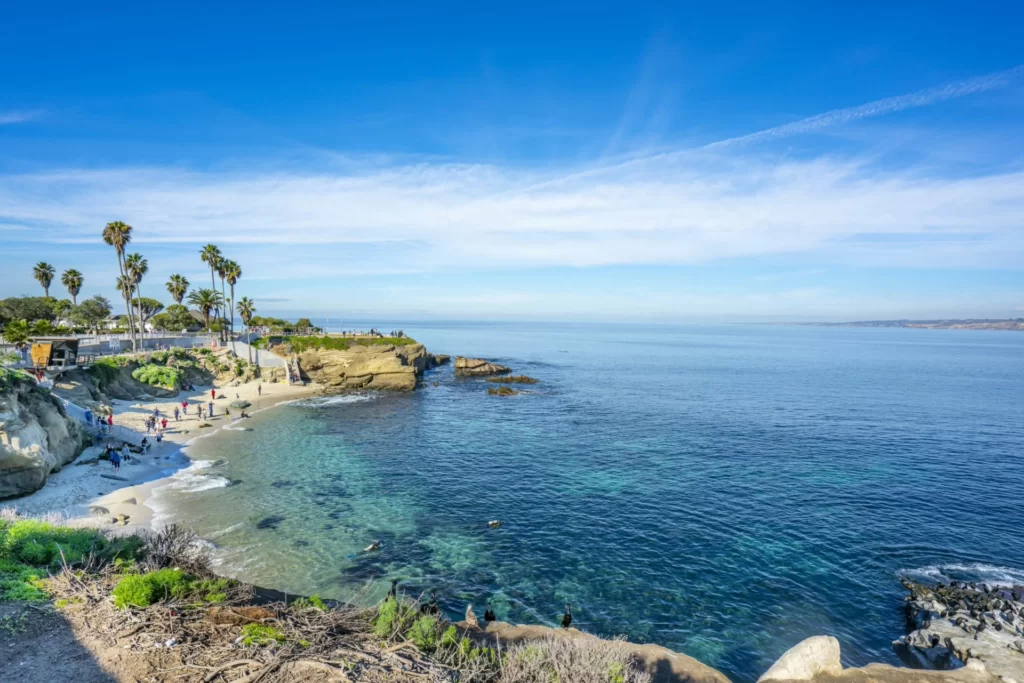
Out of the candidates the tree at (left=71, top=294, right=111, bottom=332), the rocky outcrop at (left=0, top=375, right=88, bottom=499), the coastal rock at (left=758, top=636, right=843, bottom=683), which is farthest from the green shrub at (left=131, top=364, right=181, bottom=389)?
the coastal rock at (left=758, top=636, right=843, bottom=683)

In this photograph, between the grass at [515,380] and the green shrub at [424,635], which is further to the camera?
the grass at [515,380]

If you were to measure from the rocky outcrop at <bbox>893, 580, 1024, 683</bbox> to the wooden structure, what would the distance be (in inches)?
2285

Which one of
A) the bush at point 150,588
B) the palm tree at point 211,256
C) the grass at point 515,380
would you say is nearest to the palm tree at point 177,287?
the palm tree at point 211,256

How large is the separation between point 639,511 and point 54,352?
161ft

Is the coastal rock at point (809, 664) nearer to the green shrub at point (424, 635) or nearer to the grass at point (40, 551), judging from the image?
the green shrub at point (424, 635)

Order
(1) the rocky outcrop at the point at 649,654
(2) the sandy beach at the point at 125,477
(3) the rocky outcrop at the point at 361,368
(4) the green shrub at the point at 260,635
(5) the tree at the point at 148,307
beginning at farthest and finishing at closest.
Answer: (5) the tree at the point at 148,307, (3) the rocky outcrop at the point at 361,368, (2) the sandy beach at the point at 125,477, (1) the rocky outcrop at the point at 649,654, (4) the green shrub at the point at 260,635

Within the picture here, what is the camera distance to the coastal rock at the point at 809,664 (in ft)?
48.7

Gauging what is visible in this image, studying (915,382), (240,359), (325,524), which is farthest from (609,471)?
(915,382)

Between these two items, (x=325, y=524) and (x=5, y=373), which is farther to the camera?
(x=5, y=373)

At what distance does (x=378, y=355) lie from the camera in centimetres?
7512

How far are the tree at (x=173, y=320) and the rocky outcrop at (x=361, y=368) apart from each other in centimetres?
3980

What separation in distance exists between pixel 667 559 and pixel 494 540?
833cm

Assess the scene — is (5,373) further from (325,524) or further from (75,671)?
(75,671)

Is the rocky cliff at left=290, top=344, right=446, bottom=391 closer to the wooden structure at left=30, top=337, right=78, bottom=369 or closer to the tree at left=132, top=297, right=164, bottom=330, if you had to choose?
the wooden structure at left=30, top=337, right=78, bottom=369
